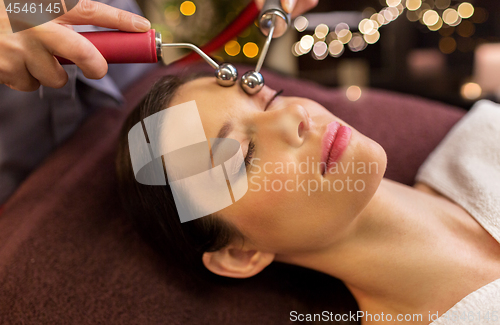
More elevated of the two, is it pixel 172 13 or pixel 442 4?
pixel 442 4

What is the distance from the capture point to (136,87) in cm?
95

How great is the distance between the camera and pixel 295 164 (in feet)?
1.64

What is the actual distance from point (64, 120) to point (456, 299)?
0.86 meters

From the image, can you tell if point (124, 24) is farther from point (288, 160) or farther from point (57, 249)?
point (57, 249)

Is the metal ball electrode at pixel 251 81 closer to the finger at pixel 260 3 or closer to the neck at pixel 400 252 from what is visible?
the finger at pixel 260 3

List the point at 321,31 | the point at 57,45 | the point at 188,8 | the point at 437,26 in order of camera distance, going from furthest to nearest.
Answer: the point at 437,26 → the point at 321,31 → the point at 188,8 → the point at 57,45

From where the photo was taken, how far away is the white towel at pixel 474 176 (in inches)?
21.9

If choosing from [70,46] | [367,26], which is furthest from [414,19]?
[70,46]

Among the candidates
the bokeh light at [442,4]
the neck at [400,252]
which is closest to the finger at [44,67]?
the neck at [400,252]

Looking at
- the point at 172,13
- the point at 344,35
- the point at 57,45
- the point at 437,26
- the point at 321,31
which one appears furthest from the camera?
the point at 437,26

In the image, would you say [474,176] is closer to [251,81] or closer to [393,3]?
[251,81]

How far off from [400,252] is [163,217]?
42cm

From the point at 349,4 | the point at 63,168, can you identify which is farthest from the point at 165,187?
the point at 349,4

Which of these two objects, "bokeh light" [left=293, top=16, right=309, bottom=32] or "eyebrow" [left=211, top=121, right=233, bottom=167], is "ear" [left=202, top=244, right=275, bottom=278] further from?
"bokeh light" [left=293, top=16, right=309, bottom=32]
